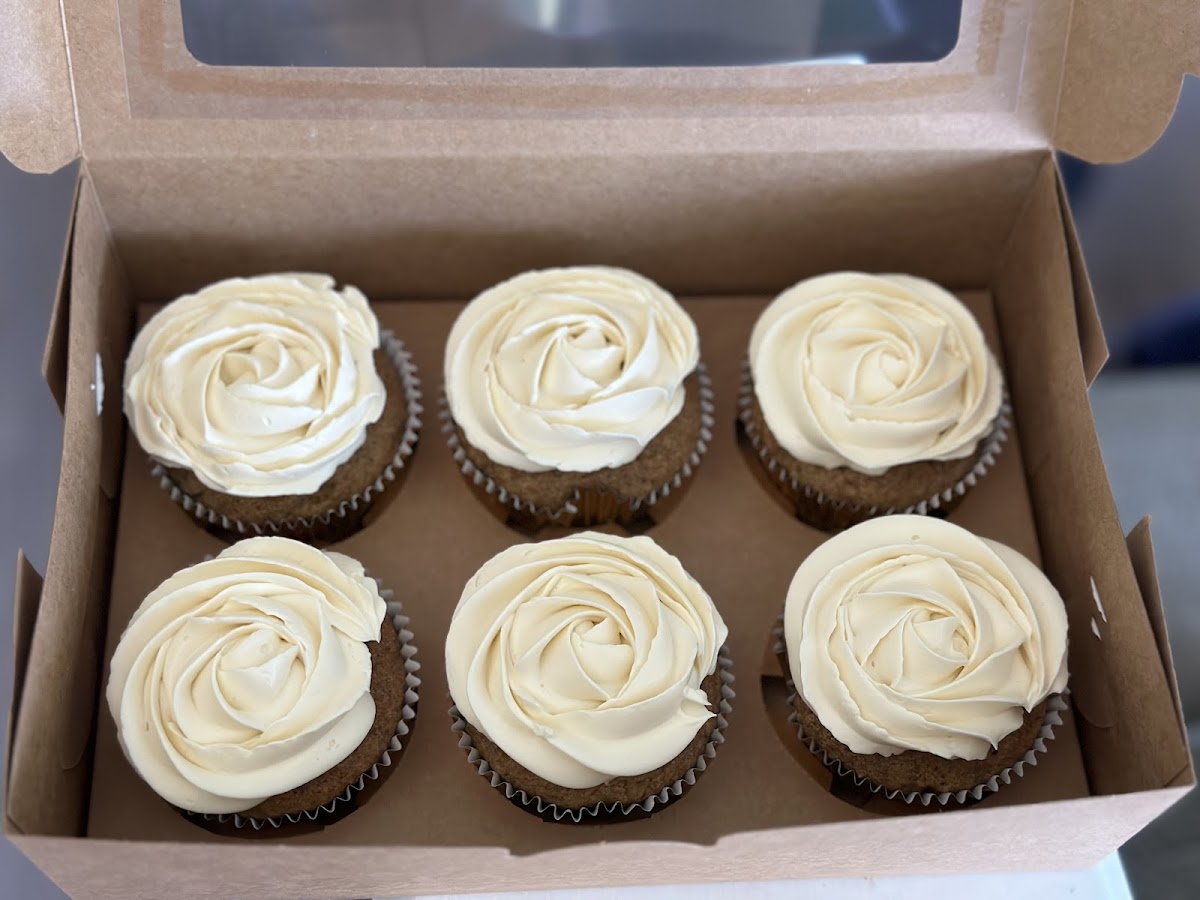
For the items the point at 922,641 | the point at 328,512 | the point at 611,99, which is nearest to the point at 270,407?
the point at 328,512

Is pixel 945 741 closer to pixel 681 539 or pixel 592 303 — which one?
pixel 681 539

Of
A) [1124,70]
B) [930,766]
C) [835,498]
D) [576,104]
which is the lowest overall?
[930,766]

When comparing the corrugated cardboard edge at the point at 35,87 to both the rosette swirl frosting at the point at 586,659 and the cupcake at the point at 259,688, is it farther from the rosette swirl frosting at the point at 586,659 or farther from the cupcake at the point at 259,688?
the rosette swirl frosting at the point at 586,659

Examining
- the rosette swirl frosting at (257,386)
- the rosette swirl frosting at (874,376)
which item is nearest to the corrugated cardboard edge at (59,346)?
the rosette swirl frosting at (257,386)

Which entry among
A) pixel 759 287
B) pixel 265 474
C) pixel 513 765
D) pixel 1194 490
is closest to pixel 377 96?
pixel 265 474

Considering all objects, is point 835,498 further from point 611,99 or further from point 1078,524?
point 611,99

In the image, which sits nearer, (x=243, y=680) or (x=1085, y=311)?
(x=243, y=680)
